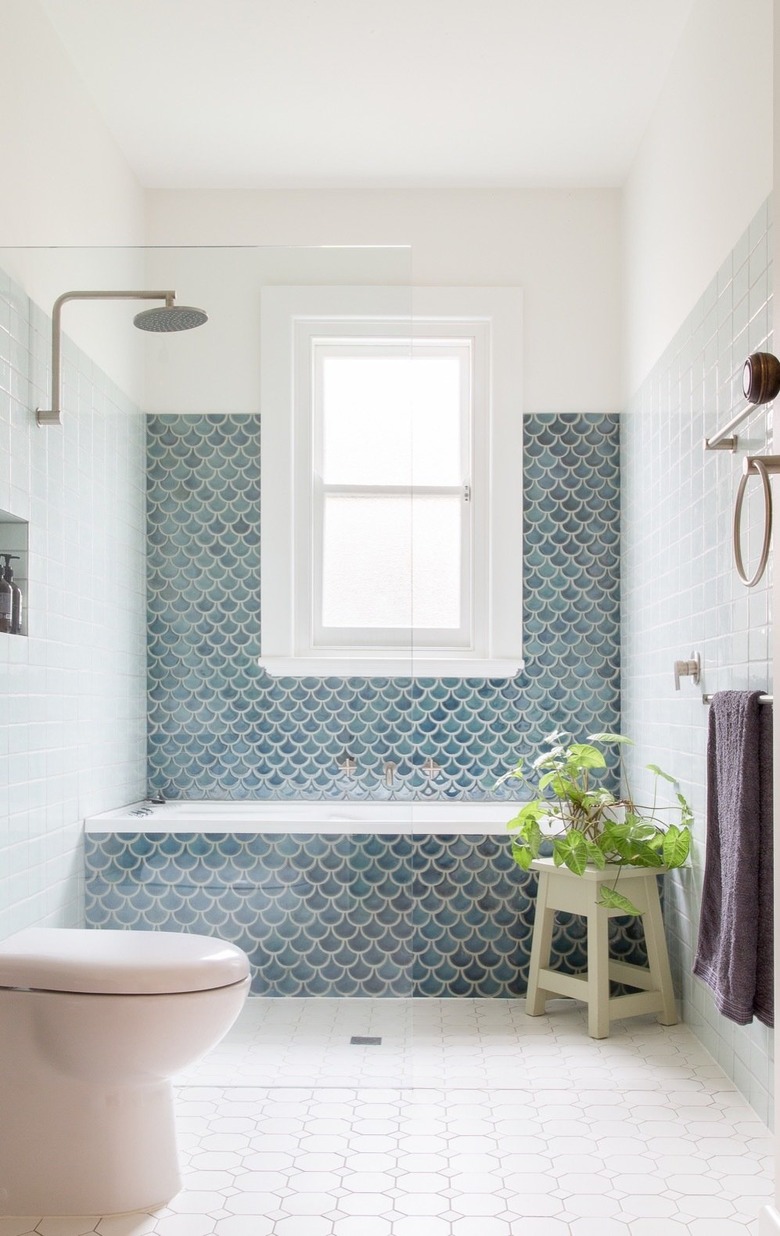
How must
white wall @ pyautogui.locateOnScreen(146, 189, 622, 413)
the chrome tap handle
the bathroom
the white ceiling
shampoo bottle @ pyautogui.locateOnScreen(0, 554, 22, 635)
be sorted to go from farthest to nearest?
white wall @ pyautogui.locateOnScreen(146, 189, 622, 413) < the white ceiling < the chrome tap handle < shampoo bottle @ pyautogui.locateOnScreen(0, 554, 22, 635) < the bathroom

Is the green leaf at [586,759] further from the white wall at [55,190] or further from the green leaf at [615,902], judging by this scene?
the white wall at [55,190]

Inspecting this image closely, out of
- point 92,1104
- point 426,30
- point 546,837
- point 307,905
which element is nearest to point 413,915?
point 307,905

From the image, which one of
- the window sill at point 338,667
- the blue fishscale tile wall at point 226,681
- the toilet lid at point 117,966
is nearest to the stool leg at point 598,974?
the blue fishscale tile wall at point 226,681

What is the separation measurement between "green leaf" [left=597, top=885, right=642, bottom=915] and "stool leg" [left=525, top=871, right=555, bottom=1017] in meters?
0.25

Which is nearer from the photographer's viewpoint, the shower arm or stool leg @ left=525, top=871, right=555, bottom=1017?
the shower arm


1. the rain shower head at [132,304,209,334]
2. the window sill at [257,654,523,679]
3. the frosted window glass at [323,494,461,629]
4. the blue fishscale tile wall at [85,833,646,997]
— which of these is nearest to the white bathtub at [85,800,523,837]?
the blue fishscale tile wall at [85,833,646,997]

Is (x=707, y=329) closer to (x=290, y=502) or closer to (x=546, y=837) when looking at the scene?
(x=290, y=502)

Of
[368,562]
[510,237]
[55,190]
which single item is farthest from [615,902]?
[55,190]

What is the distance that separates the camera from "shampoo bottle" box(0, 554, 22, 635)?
268 cm

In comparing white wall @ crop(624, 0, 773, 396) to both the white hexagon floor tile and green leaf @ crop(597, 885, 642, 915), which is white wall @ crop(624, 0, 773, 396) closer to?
green leaf @ crop(597, 885, 642, 915)

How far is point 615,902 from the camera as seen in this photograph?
3.17 metres

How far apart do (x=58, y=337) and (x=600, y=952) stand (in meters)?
2.21

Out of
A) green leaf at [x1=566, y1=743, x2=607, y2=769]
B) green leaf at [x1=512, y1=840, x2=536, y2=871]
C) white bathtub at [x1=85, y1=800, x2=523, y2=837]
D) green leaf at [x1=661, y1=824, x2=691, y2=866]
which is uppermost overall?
green leaf at [x1=566, y1=743, x2=607, y2=769]

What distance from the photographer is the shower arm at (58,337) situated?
9.03 feet
